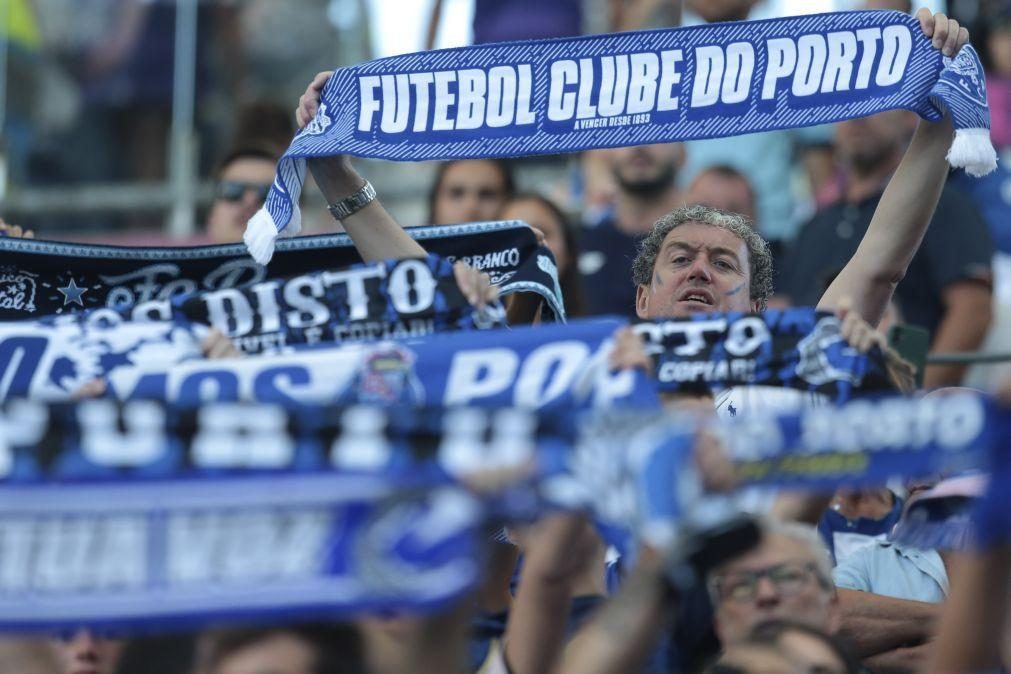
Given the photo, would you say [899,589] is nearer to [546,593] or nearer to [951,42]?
[951,42]

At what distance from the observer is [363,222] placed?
5.52m

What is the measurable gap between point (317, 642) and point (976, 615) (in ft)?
3.90

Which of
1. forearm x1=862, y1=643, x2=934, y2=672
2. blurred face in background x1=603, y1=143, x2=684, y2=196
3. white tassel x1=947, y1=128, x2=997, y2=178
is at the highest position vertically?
blurred face in background x1=603, y1=143, x2=684, y2=196

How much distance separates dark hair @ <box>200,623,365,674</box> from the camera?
12.0 feet

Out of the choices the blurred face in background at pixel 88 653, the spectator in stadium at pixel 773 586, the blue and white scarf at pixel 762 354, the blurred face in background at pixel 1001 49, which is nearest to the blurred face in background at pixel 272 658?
the blurred face in background at pixel 88 653

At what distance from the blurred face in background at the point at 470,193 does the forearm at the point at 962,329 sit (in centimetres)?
169

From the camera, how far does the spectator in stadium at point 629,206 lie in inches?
304

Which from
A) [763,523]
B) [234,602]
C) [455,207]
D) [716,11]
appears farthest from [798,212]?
[234,602]

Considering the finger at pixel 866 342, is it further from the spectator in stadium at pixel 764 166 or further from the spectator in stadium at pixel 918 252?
the spectator in stadium at pixel 764 166

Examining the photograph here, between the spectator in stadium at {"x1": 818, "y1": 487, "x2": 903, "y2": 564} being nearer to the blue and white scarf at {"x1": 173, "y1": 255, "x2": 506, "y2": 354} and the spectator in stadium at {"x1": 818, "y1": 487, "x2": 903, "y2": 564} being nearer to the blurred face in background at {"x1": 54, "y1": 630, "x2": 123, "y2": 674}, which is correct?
the blue and white scarf at {"x1": 173, "y1": 255, "x2": 506, "y2": 354}

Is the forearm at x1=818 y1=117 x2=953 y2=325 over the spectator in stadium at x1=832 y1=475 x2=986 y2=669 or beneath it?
over

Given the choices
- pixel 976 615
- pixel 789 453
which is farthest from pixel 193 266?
pixel 976 615

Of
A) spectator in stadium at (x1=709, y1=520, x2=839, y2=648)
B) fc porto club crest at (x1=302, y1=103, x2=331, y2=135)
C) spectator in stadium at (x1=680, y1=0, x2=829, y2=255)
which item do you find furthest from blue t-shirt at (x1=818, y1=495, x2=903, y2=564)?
spectator in stadium at (x1=680, y1=0, x2=829, y2=255)

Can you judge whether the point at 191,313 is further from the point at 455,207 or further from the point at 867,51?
the point at 455,207
